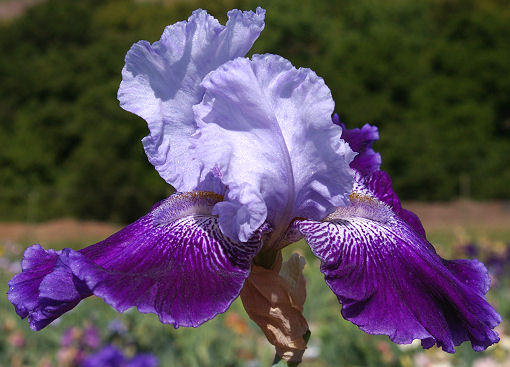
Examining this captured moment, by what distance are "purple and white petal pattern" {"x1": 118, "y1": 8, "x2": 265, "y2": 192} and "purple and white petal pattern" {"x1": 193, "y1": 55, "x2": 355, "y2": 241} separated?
3.1 inches

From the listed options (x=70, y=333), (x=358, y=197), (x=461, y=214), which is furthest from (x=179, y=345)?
(x=461, y=214)

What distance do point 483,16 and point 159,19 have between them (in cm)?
1785

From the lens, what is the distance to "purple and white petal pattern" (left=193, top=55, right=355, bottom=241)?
889 millimetres

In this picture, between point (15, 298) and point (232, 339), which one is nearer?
point (15, 298)

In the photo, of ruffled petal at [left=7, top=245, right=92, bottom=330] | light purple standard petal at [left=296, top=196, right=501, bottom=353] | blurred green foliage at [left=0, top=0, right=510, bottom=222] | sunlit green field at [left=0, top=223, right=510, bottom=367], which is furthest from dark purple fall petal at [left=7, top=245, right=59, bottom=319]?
blurred green foliage at [left=0, top=0, right=510, bottom=222]

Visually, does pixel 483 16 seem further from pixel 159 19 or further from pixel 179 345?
pixel 179 345

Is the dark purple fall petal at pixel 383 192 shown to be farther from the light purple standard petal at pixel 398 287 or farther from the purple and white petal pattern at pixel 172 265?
the purple and white petal pattern at pixel 172 265

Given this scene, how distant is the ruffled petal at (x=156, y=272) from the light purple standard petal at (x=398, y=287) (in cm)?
13

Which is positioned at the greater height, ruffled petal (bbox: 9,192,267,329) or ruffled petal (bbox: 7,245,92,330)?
ruffled petal (bbox: 9,192,267,329)

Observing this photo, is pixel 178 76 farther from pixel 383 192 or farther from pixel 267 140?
pixel 383 192

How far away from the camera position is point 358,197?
1.09 metres

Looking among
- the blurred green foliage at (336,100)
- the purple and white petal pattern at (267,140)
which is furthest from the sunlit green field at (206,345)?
the blurred green foliage at (336,100)

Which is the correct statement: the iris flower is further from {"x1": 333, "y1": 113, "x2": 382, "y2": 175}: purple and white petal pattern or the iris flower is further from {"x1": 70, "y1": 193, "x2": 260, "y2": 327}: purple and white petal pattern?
{"x1": 333, "y1": 113, "x2": 382, "y2": 175}: purple and white petal pattern

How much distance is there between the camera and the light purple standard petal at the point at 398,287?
2.75ft
